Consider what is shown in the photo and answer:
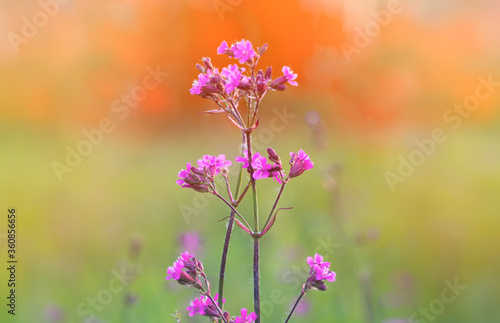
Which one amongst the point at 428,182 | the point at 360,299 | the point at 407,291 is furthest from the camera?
the point at 428,182

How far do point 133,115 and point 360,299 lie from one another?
2.17 m

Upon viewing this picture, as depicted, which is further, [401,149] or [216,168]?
[401,149]

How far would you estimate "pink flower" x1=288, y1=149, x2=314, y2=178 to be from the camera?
0.73 m

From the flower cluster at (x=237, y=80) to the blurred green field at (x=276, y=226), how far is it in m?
0.85

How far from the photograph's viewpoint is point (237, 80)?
0.69 meters

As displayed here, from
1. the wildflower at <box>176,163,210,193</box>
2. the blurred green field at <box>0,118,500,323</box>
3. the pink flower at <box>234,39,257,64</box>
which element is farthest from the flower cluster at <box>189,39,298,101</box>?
the blurred green field at <box>0,118,500,323</box>

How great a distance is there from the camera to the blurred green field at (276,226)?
6.63ft

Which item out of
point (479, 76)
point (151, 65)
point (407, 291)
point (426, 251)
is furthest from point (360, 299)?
point (151, 65)

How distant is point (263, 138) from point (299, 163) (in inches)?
72.6

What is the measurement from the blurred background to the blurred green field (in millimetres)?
11

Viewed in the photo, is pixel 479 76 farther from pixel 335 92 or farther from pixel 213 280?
pixel 213 280

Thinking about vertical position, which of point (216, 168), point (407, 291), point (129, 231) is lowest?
point (216, 168)

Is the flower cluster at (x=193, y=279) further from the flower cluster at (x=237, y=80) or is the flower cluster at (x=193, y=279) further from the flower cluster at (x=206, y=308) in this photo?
the flower cluster at (x=237, y=80)

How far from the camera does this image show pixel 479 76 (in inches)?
124
